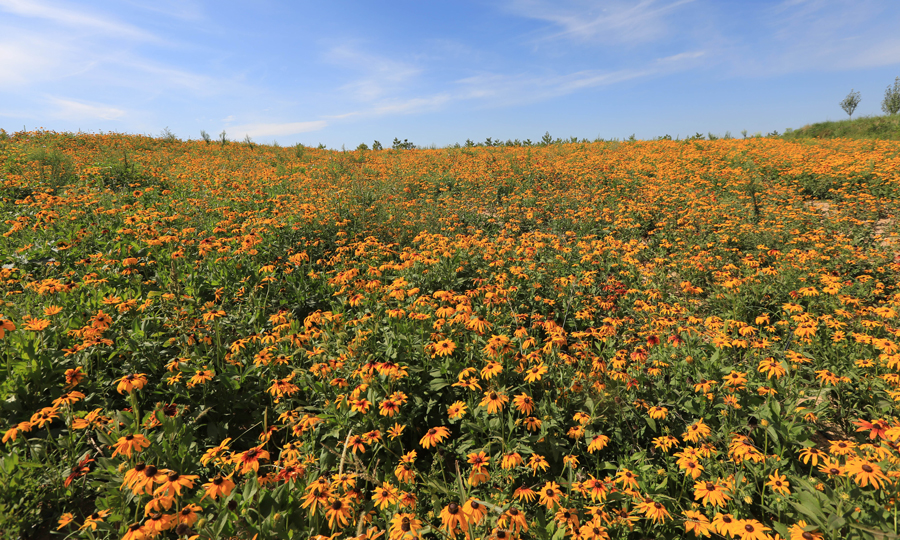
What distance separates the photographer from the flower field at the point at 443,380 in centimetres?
221

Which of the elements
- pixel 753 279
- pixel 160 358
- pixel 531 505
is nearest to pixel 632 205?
pixel 753 279

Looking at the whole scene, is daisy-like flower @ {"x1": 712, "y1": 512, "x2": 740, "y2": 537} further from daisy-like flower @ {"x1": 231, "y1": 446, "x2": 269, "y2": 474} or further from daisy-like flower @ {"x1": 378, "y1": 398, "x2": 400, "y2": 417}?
daisy-like flower @ {"x1": 231, "y1": 446, "x2": 269, "y2": 474}

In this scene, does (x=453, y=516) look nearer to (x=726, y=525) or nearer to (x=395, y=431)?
(x=395, y=431)

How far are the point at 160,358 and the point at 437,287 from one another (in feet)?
10.9

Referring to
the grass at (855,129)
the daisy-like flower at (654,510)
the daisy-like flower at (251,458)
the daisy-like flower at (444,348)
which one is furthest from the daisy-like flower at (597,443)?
the grass at (855,129)

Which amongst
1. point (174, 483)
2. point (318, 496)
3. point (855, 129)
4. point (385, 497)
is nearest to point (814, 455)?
point (385, 497)

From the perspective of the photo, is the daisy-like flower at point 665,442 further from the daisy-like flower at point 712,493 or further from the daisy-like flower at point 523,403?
the daisy-like flower at point 523,403

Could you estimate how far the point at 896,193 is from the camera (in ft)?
27.5

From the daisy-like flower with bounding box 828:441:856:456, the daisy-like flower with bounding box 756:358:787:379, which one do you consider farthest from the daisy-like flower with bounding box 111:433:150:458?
the daisy-like flower with bounding box 756:358:787:379

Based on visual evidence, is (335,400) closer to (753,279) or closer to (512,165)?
(753,279)

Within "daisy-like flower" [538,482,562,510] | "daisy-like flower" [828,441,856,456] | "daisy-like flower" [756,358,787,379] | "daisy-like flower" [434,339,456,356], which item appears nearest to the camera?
"daisy-like flower" [538,482,562,510]

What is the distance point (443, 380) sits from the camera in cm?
334

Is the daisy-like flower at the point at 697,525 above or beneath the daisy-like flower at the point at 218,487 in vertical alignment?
beneath

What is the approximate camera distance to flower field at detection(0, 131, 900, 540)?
221 cm
